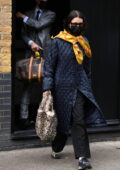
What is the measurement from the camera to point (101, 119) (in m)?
5.77

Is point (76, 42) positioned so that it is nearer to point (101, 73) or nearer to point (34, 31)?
point (34, 31)

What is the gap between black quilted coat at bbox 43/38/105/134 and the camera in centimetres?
554

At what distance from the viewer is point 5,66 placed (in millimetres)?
6195

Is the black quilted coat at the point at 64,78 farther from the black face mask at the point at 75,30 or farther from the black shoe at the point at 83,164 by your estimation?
the black shoe at the point at 83,164

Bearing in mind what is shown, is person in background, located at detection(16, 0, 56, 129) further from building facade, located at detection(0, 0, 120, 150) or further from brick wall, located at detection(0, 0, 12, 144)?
brick wall, located at detection(0, 0, 12, 144)

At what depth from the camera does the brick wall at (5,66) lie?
6.13 metres

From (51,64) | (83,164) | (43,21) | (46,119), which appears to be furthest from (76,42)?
(83,164)

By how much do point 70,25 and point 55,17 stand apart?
5.36 ft

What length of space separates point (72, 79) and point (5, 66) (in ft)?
3.64

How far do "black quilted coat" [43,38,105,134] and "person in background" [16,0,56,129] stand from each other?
1180 mm

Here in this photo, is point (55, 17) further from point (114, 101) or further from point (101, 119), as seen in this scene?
point (101, 119)

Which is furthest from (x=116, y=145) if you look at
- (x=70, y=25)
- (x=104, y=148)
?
(x=70, y=25)

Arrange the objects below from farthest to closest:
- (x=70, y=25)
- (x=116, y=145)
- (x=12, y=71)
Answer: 1. (x=116, y=145)
2. (x=12, y=71)
3. (x=70, y=25)

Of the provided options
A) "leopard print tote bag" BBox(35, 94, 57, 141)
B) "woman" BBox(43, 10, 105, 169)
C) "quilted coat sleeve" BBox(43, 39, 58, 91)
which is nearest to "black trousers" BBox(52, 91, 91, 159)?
"woman" BBox(43, 10, 105, 169)
